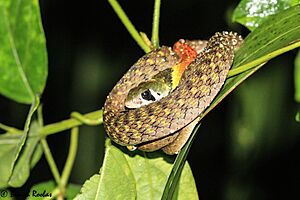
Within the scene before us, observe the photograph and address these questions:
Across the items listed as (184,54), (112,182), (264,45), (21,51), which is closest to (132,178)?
(112,182)

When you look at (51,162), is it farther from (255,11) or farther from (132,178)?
(255,11)

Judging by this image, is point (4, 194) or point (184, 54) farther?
point (4, 194)

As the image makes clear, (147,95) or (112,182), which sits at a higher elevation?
(147,95)

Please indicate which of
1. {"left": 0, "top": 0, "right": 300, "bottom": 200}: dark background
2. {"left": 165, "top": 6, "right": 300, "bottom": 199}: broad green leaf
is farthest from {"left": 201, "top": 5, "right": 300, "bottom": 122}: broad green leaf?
{"left": 0, "top": 0, "right": 300, "bottom": 200}: dark background

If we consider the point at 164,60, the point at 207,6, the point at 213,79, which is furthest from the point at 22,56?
the point at 207,6

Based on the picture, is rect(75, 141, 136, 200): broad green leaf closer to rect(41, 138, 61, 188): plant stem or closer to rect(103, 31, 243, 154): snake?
rect(103, 31, 243, 154): snake

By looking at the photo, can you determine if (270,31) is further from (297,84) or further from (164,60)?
(297,84)
